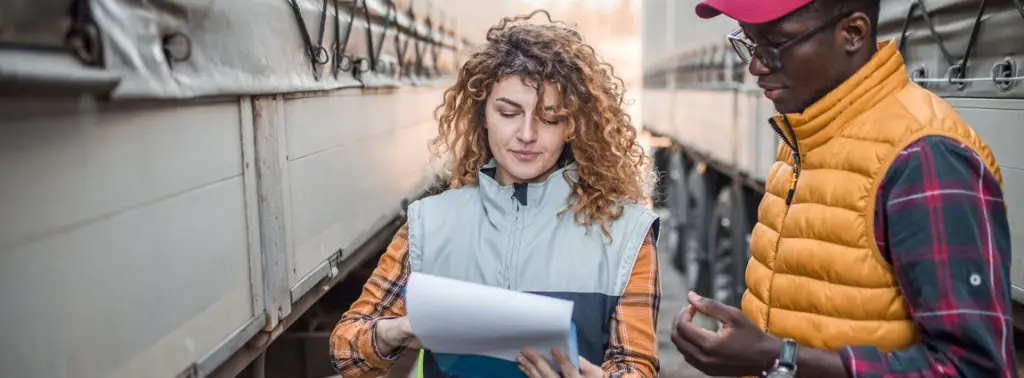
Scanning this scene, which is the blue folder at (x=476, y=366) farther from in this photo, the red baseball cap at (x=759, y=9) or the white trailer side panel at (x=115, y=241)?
the red baseball cap at (x=759, y=9)

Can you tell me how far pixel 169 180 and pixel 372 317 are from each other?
51 centimetres

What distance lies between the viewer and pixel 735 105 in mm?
5707

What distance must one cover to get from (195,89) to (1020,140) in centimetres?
184

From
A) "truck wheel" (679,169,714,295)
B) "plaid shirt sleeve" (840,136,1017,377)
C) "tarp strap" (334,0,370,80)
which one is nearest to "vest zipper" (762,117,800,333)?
"plaid shirt sleeve" (840,136,1017,377)

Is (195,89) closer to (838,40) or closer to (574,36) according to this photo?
(574,36)

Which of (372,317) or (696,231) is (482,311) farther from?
(696,231)

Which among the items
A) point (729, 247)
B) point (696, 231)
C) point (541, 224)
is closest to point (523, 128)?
point (541, 224)

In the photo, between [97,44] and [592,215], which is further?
[592,215]

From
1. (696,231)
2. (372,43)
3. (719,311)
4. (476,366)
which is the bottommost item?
(696,231)

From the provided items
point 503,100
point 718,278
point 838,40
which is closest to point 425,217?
point 503,100

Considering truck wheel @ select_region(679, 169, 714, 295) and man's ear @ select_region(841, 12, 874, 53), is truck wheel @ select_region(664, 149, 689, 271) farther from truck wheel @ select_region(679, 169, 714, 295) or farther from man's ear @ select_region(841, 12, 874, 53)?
man's ear @ select_region(841, 12, 874, 53)

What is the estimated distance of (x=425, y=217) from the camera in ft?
6.16

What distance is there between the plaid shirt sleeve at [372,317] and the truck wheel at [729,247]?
417 cm

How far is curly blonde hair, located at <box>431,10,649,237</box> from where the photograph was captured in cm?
185
